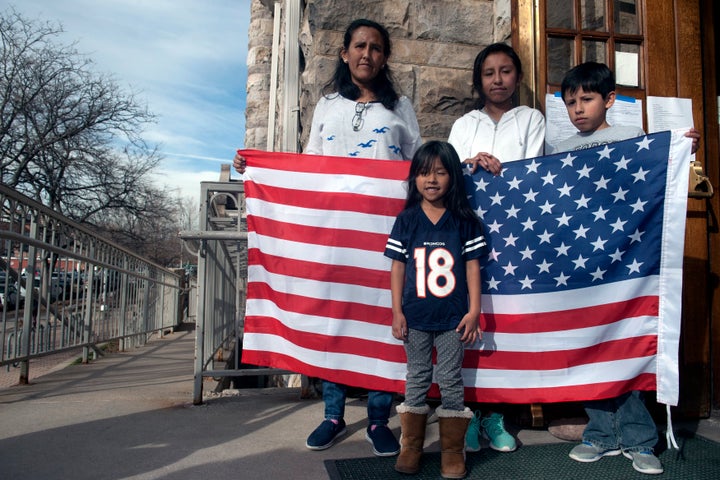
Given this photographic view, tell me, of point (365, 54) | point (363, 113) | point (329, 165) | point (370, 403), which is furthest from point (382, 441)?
point (365, 54)

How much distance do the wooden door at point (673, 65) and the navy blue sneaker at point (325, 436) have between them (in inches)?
83.0

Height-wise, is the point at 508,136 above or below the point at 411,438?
above

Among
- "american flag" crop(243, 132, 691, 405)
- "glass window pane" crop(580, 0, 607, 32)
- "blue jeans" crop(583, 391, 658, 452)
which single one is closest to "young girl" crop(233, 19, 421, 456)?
"american flag" crop(243, 132, 691, 405)

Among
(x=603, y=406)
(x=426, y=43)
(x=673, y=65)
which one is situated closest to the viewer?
(x=603, y=406)

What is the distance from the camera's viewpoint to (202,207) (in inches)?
139

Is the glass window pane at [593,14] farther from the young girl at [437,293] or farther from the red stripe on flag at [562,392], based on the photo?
the red stripe on flag at [562,392]

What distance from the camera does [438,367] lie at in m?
2.40

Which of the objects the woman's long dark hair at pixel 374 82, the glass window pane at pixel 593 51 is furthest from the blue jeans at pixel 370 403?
the glass window pane at pixel 593 51

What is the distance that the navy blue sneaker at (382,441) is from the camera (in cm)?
250

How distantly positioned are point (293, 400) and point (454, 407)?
5.02ft

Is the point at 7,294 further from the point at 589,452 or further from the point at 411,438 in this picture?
the point at 589,452

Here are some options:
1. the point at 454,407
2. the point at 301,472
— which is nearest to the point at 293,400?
the point at 301,472

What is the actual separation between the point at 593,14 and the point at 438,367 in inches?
107

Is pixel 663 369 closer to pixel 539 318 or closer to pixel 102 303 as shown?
pixel 539 318
